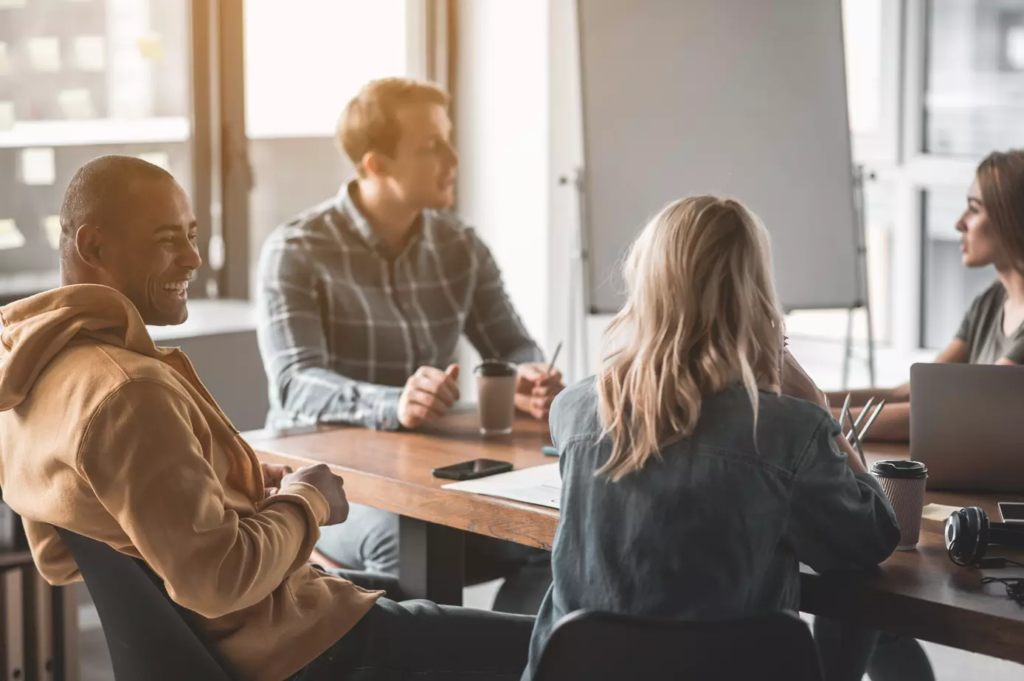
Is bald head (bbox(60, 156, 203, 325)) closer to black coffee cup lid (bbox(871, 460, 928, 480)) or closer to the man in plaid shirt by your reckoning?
the man in plaid shirt

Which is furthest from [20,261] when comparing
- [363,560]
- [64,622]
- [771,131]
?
[771,131]

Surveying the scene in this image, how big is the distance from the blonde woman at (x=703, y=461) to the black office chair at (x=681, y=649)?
0.13 meters

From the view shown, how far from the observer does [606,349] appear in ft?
4.49

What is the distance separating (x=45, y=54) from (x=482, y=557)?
2.05 metres

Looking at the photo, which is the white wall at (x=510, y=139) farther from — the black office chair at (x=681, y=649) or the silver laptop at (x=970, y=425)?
the black office chair at (x=681, y=649)

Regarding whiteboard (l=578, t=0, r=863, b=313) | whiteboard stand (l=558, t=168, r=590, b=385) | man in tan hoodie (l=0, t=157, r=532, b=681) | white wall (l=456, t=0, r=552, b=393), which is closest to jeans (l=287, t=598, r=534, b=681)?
man in tan hoodie (l=0, t=157, r=532, b=681)

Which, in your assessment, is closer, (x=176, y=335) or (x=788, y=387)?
(x=788, y=387)

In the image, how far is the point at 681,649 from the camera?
1063mm

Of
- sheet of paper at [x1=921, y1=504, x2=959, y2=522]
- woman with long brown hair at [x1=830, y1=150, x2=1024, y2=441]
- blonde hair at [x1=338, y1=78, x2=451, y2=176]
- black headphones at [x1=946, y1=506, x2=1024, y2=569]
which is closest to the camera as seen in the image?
black headphones at [x1=946, y1=506, x2=1024, y2=569]

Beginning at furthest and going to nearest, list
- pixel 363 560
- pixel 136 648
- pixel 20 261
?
pixel 20 261
pixel 363 560
pixel 136 648

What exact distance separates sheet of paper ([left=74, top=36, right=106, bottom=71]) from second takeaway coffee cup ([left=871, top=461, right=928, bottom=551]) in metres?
2.81

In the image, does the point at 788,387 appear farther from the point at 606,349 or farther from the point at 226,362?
the point at 226,362

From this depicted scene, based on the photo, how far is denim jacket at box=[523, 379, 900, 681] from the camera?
1.23 meters

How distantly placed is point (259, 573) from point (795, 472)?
2.00 feet
